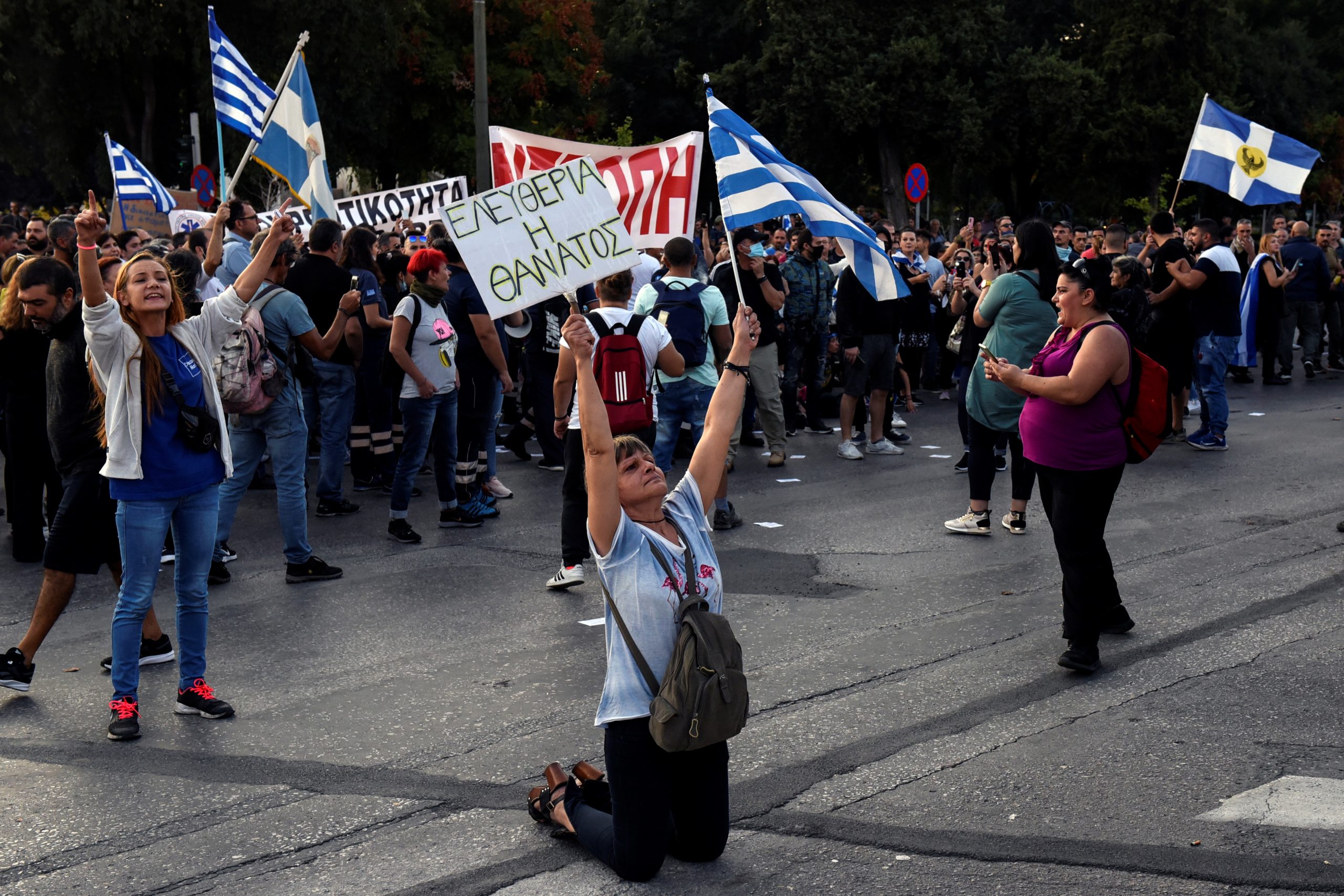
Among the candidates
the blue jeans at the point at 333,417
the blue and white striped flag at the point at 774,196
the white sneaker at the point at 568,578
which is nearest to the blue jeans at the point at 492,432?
the blue jeans at the point at 333,417

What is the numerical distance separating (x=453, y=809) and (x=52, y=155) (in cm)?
3240

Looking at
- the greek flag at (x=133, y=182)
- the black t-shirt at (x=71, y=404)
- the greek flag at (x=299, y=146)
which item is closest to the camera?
the black t-shirt at (x=71, y=404)

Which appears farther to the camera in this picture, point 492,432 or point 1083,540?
point 492,432

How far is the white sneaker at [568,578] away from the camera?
304 inches

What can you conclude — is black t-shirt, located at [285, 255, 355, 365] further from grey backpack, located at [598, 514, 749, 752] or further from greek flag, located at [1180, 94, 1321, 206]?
greek flag, located at [1180, 94, 1321, 206]

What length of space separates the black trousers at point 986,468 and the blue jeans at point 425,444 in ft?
11.2

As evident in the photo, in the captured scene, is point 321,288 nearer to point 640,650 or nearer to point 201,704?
point 201,704

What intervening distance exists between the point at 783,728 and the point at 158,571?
261 cm

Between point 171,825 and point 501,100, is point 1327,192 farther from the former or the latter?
point 171,825

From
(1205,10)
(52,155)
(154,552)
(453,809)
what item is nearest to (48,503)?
(154,552)

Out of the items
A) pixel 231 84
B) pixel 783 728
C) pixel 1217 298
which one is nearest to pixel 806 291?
pixel 1217 298

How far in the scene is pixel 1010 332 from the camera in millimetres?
8758

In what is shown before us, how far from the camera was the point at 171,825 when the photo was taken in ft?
15.1

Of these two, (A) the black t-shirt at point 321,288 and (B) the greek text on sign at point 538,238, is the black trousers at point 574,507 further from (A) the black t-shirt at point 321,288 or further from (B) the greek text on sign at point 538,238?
(B) the greek text on sign at point 538,238
